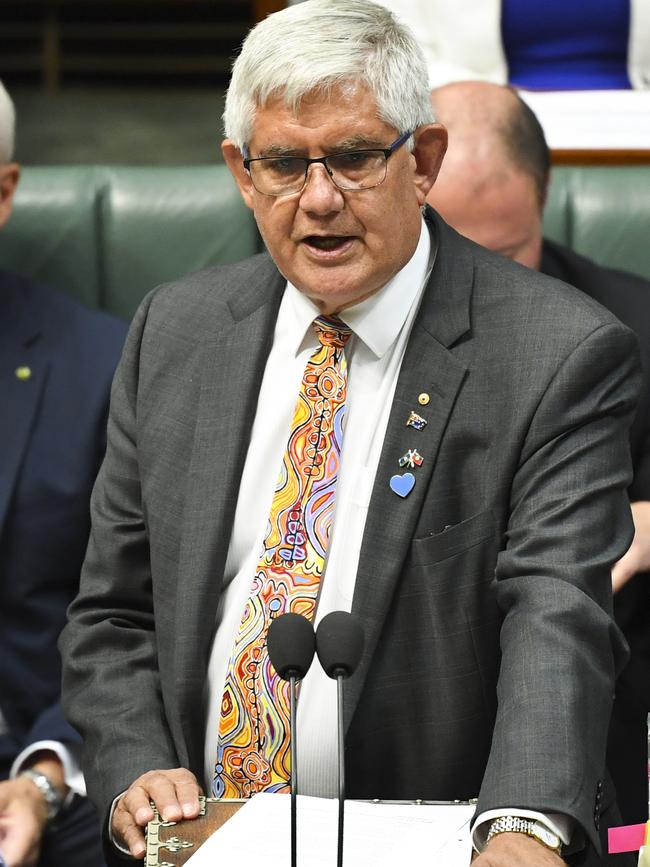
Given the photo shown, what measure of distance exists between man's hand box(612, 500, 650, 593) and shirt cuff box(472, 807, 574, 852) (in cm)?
73

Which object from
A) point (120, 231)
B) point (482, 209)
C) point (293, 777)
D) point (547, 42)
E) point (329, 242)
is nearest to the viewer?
point (293, 777)

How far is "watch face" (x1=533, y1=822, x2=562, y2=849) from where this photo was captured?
1342 millimetres

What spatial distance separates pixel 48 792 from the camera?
203 cm

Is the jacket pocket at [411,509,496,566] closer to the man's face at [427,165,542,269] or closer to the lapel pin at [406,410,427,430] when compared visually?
the lapel pin at [406,410,427,430]

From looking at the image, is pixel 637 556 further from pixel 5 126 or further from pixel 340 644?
pixel 5 126

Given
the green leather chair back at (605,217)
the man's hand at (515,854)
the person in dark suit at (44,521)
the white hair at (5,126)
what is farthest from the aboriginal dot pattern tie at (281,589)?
the green leather chair back at (605,217)

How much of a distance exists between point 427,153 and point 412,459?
37 cm

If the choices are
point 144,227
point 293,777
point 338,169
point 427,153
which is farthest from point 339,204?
point 144,227

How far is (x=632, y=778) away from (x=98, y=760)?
89 centimetres

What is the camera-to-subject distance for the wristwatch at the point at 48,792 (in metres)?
2.02

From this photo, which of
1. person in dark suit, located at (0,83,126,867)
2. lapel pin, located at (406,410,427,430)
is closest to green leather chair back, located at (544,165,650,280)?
person in dark suit, located at (0,83,126,867)

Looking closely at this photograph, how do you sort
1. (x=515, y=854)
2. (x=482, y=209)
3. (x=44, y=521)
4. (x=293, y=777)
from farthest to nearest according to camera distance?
(x=482, y=209)
(x=44, y=521)
(x=515, y=854)
(x=293, y=777)

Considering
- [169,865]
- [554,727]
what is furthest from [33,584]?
[554,727]

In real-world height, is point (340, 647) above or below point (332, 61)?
below
